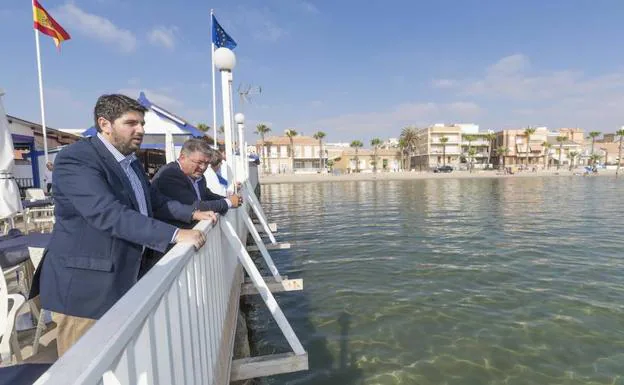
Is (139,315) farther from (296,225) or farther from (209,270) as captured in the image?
(296,225)

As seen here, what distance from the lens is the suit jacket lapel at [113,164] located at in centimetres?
220

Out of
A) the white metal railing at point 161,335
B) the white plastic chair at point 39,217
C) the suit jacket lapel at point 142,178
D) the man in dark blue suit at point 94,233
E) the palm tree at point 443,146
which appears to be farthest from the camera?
the palm tree at point 443,146

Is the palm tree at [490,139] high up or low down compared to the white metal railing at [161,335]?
up

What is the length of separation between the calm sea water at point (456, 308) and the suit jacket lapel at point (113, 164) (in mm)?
3541

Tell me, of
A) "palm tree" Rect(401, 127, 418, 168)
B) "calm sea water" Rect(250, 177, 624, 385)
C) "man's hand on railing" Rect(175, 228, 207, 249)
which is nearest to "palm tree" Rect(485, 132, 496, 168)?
"palm tree" Rect(401, 127, 418, 168)

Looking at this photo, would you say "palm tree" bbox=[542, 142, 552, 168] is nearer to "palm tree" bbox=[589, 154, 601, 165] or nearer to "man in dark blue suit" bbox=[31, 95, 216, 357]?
"palm tree" bbox=[589, 154, 601, 165]

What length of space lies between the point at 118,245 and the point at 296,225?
46.1ft

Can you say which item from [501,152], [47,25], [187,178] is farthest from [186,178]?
[501,152]

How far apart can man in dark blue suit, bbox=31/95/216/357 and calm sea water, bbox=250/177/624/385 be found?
3.28 m

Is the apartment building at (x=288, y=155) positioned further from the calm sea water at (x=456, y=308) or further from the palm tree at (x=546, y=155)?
the calm sea water at (x=456, y=308)

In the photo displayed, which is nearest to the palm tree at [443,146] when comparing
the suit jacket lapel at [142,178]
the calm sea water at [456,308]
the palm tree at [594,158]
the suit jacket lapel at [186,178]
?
the palm tree at [594,158]

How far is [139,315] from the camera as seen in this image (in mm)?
1278

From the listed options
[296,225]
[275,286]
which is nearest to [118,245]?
[275,286]

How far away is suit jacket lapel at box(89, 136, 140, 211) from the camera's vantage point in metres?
2.20
